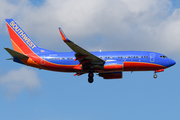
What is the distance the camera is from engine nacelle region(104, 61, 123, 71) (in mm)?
56938

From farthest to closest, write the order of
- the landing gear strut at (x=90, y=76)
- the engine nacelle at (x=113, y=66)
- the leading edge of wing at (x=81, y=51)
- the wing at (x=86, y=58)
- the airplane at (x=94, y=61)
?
1. the landing gear strut at (x=90, y=76)
2. the airplane at (x=94, y=61)
3. the engine nacelle at (x=113, y=66)
4. the wing at (x=86, y=58)
5. the leading edge of wing at (x=81, y=51)

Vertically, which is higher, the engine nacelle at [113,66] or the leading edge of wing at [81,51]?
the leading edge of wing at [81,51]

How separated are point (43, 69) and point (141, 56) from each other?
1739 cm

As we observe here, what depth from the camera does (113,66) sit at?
5706cm

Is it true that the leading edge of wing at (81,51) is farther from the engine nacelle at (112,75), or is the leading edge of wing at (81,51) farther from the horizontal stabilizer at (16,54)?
the horizontal stabilizer at (16,54)

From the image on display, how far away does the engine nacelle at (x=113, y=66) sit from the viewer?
56.9 metres

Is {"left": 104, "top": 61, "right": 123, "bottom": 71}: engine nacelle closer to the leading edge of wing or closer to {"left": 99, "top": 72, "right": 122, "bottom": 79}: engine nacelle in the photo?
the leading edge of wing

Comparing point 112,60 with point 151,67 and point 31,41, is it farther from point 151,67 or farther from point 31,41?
point 31,41

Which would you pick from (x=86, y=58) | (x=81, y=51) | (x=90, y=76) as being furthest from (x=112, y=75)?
(x=81, y=51)

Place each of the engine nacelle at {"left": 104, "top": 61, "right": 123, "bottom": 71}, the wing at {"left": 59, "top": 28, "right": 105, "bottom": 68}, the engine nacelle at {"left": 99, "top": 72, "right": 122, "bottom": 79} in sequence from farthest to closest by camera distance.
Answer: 1. the engine nacelle at {"left": 99, "top": 72, "right": 122, "bottom": 79}
2. the engine nacelle at {"left": 104, "top": 61, "right": 123, "bottom": 71}
3. the wing at {"left": 59, "top": 28, "right": 105, "bottom": 68}

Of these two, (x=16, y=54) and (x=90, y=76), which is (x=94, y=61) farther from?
(x=16, y=54)

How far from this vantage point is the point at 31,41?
206ft

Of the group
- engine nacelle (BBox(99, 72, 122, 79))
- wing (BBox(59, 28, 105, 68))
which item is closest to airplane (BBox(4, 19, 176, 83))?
wing (BBox(59, 28, 105, 68))

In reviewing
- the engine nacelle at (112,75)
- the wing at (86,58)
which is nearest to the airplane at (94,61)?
the wing at (86,58)
